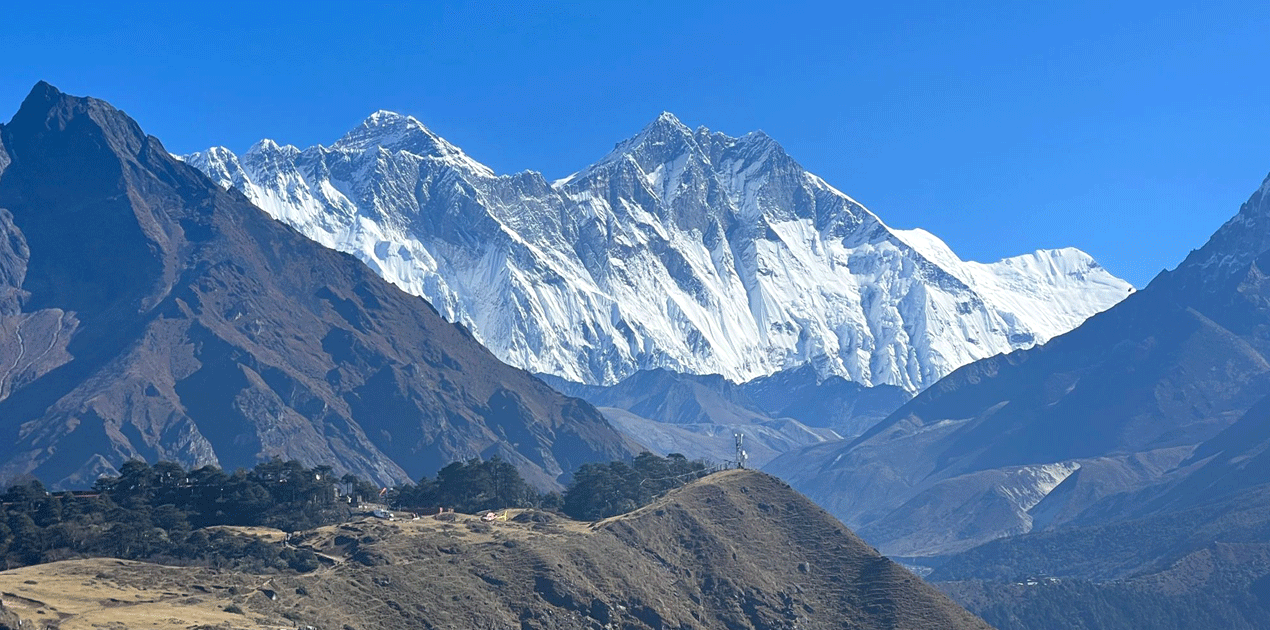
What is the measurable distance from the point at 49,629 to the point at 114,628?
8.37 meters

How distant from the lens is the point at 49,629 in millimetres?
193000

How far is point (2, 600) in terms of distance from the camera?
198 metres

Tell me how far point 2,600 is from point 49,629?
9.11 metres

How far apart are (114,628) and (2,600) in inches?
489

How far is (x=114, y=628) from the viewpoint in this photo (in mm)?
199625
